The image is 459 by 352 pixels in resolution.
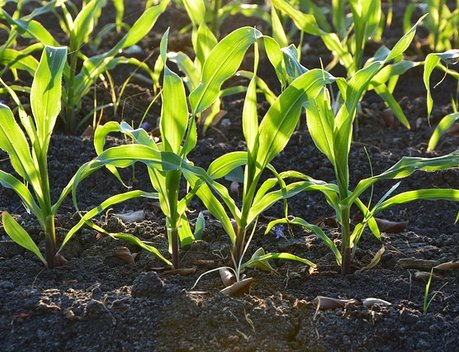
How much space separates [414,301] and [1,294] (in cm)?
109

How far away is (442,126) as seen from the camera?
325 cm

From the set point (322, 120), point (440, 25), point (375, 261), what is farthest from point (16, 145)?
point (440, 25)

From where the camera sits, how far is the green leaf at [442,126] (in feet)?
9.93

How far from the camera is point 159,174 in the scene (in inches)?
100

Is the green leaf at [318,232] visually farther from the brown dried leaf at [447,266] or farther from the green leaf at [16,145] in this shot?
the green leaf at [16,145]

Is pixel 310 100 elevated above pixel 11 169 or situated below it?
above

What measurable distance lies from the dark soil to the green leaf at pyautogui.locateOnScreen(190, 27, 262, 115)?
0.48 metres

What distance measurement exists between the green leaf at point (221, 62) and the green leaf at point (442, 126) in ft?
2.74

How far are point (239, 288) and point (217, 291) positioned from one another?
2.7 inches

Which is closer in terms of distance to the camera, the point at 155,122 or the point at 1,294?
the point at 1,294

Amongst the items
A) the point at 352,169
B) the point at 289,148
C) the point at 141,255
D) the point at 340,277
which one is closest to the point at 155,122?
the point at 289,148

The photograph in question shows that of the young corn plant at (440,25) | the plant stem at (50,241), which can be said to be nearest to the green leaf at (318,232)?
the plant stem at (50,241)

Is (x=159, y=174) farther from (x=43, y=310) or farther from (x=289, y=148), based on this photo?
(x=289, y=148)

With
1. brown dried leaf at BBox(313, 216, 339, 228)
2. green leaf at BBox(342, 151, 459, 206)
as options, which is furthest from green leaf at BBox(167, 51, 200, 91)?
green leaf at BBox(342, 151, 459, 206)
